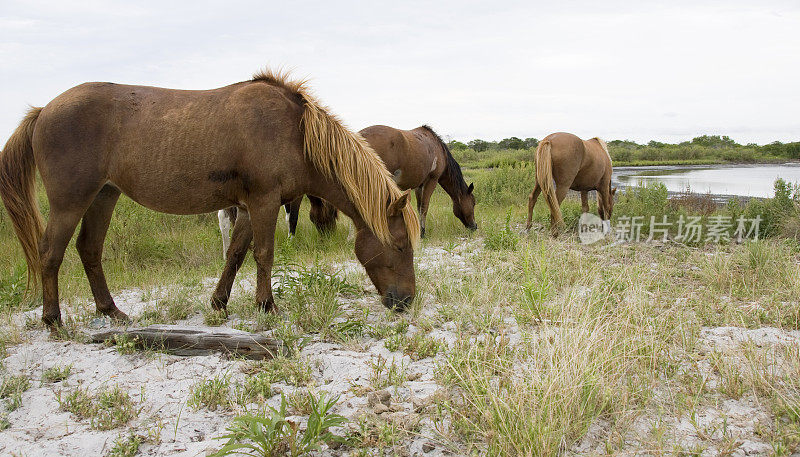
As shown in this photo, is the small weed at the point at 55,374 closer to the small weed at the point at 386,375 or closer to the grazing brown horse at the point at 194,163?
the grazing brown horse at the point at 194,163

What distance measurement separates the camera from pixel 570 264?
20.0 feet

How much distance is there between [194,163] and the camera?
3.96 metres

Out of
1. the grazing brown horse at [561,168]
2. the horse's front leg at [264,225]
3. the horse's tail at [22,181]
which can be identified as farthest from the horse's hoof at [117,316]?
the grazing brown horse at [561,168]

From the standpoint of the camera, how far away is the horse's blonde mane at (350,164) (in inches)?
161

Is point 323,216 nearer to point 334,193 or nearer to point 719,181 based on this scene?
point 334,193

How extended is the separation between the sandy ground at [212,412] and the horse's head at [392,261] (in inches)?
16.1

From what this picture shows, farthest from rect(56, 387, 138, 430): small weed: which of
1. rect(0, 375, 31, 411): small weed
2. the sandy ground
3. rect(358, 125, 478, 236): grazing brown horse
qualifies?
rect(358, 125, 478, 236): grazing brown horse

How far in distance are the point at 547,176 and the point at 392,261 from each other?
5279 mm

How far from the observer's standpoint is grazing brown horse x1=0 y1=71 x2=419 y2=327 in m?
3.90

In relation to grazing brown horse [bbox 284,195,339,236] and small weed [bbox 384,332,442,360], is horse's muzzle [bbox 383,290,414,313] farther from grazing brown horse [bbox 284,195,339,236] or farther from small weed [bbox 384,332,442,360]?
grazing brown horse [bbox 284,195,339,236]

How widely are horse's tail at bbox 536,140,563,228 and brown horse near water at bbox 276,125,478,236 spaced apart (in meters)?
1.55

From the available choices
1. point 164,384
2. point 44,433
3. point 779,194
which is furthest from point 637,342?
point 779,194

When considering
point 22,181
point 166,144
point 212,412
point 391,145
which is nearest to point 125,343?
point 212,412

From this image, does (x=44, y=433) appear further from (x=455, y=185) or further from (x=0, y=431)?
(x=455, y=185)
